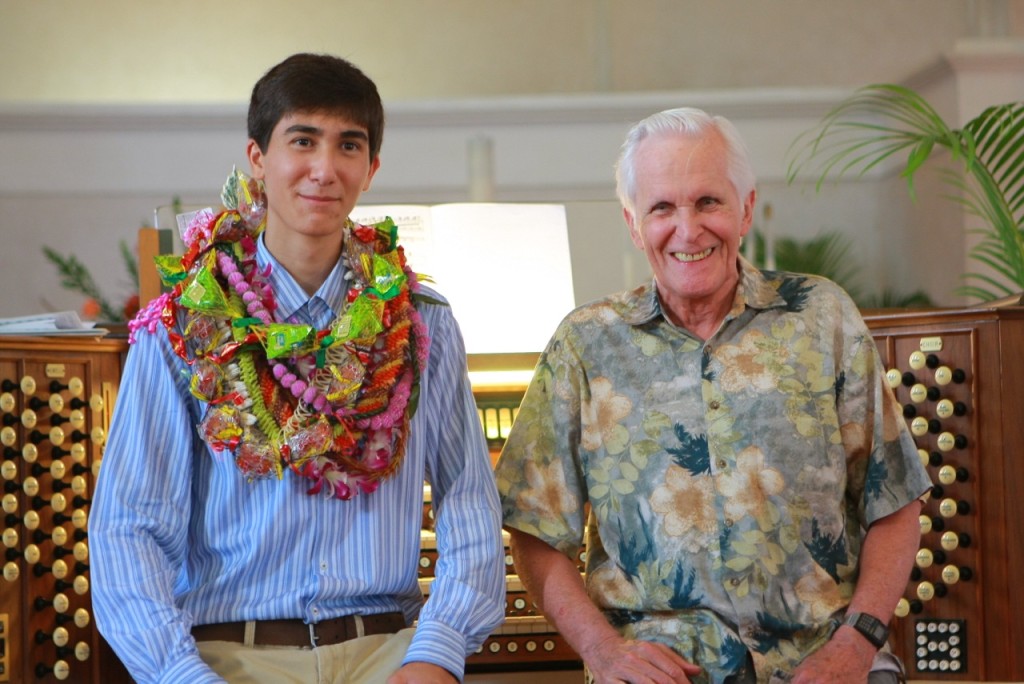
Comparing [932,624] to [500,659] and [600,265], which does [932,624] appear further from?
[600,265]

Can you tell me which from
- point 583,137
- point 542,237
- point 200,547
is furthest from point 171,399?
point 583,137

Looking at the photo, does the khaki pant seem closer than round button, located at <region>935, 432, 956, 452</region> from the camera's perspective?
Yes

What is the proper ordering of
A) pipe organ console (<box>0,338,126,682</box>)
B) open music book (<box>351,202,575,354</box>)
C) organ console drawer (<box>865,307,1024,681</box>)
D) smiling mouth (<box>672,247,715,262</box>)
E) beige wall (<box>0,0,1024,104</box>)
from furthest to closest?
1. beige wall (<box>0,0,1024,104</box>)
2. open music book (<box>351,202,575,354</box>)
3. organ console drawer (<box>865,307,1024,681</box>)
4. pipe organ console (<box>0,338,126,682</box>)
5. smiling mouth (<box>672,247,715,262</box>)

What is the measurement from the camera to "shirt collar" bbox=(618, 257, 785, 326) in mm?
2393

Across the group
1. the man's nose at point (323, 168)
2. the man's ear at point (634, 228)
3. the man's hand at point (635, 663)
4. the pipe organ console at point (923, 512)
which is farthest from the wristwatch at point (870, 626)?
the man's nose at point (323, 168)

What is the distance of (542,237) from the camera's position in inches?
134

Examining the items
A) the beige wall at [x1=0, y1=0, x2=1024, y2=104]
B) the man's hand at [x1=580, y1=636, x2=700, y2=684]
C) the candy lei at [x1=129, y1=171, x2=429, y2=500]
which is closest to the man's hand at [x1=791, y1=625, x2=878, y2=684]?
the man's hand at [x1=580, y1=636, x2=700, y2=684]

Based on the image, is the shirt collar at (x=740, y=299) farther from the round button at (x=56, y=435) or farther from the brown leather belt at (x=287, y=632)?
the round button at (x=56, y=435)

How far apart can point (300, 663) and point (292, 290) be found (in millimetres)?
664

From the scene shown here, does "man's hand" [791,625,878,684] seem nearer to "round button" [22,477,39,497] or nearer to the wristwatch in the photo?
the wristwatch

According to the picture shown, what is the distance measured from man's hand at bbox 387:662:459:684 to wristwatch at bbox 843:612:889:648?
28.4 inches

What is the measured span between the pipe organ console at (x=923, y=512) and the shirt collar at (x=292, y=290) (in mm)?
725

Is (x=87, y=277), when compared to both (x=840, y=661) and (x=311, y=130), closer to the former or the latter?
(x=311, y=130)

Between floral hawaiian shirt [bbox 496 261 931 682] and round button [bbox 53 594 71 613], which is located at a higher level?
floral hawaiian shirt [bbox 496 261 931 682]
